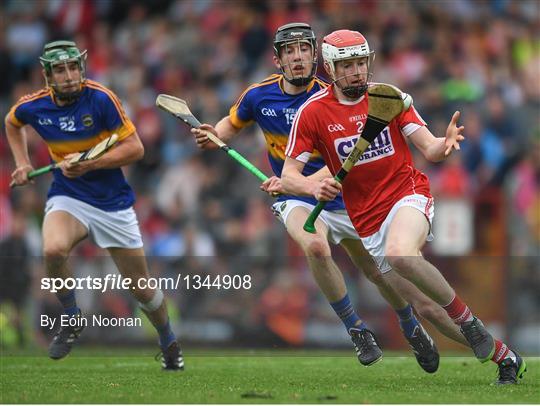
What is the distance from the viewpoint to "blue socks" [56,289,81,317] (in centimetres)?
945

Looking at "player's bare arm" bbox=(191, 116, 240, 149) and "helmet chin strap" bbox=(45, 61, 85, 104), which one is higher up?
"helmet chin strap" bbox=(45, 61, 85, 104)

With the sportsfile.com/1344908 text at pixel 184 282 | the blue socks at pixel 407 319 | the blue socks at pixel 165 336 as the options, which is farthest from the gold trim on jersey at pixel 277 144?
the sportsfile.com/1344908 text at pixel 184 282

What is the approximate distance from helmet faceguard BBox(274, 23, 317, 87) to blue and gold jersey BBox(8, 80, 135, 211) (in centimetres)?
121

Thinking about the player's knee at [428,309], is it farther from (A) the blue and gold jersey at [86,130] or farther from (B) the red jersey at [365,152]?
(A) the blue and gold jersey at [86,130]

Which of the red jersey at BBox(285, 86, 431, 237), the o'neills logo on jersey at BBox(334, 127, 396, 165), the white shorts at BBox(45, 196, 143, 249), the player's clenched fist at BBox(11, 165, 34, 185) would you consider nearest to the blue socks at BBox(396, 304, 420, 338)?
the red jersey at BBox(285, 86, 431, 237)

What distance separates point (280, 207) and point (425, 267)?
1581 mm

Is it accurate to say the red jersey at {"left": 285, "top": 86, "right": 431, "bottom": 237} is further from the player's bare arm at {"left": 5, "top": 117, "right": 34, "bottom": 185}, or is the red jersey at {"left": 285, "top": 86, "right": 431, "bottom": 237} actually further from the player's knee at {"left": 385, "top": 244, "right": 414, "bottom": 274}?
the player's bare arm at {"left": 5, "top": 117, "right": 34, "bottom": 185}

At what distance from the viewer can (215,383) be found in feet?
27.3

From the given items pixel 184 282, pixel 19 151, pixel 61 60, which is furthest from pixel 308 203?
pixel 184 282

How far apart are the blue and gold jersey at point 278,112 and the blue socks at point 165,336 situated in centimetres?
129

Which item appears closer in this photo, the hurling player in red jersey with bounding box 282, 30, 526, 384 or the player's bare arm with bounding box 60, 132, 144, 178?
the hurling player in red jersey with bounding box 282, 30, 526, 384

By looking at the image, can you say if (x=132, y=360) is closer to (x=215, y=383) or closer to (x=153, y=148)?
(x=215, y=383)

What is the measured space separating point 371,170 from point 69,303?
2581 mm

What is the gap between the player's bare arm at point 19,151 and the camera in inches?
382
